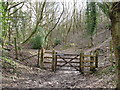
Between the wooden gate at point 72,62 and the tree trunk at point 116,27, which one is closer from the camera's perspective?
Result: the tree trunk at point 116,27

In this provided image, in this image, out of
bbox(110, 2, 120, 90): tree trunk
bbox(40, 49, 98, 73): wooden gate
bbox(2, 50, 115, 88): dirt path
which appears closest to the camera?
bbox(110, 2, 120, 90): tree trunk

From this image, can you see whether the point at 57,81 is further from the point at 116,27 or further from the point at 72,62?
the point at 116,27

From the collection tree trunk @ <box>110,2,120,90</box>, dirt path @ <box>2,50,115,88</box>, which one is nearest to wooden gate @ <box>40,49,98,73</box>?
dirt path @ <box>2,50,115,88</box>

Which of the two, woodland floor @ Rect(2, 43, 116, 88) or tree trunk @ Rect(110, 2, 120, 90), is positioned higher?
tree trunk @ Rect(110, 2, 120, 90)

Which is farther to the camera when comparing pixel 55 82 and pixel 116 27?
pixel 55 82

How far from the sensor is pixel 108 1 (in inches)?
185

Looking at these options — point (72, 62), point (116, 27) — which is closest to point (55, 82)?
point (72, 62)

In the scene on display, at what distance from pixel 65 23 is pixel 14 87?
2571cm

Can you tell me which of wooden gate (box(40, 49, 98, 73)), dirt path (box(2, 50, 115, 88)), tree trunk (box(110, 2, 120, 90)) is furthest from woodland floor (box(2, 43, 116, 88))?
tree trunk (box(110, 2, 120, 90))

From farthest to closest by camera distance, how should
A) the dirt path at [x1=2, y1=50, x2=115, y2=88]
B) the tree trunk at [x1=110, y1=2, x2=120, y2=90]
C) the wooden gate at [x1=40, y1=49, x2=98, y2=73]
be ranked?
the wooden gate at [x1=40, y1=49, x2=98, y2=73] → the dirt path at [x1=2, y1=50, x2=115, y2=88] → the tree trunk at [x1=110, y1=2, x2=120, y2=90]

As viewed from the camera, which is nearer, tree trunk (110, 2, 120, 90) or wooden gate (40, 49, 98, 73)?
tree trunk (110, 2, 120, 90)

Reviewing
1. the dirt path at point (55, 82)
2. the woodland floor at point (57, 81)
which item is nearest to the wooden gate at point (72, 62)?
the woodland floor at point (57, 81)

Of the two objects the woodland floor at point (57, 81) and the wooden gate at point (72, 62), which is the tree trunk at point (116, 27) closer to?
the woodland floor at point (57, 81)

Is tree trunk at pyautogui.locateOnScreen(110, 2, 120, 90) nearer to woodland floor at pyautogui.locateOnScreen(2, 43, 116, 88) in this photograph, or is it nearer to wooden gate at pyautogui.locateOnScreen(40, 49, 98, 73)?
woodland floor at pyautogui.locateOnScreen(2, 43, 116, 88)
